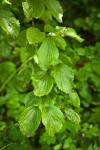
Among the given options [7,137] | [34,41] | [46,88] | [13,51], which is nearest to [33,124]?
[46,88]

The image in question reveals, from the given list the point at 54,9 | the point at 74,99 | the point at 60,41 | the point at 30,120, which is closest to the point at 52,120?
the point at 30,120

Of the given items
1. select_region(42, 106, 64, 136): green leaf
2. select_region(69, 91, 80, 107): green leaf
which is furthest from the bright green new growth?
select_region(69, 91, 80, 107): green leaf

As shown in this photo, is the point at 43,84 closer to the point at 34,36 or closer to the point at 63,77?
the point at 63,77

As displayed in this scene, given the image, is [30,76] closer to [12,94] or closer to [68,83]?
[68,83]

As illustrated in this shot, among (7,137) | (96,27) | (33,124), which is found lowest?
(96,27)

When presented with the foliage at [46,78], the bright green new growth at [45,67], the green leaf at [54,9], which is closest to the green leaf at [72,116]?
the foliage at [46,78]

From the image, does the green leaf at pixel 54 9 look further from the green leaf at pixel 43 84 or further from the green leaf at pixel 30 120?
the green leaf at pixel 30 120
